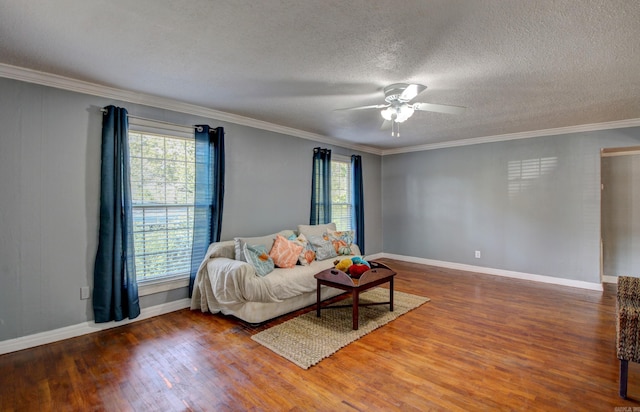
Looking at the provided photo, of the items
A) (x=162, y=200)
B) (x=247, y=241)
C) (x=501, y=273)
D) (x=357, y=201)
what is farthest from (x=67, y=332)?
(x=501, y=273)

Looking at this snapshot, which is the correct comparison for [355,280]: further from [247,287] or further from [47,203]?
[47,203]

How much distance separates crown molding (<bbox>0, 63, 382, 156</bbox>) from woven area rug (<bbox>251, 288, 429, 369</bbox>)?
271 cm

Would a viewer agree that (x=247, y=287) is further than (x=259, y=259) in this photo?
No

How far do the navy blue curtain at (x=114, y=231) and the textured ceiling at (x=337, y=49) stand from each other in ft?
1.56

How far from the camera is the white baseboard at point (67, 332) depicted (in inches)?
104

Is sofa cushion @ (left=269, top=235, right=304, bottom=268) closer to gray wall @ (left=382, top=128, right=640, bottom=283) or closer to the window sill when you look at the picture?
the window sill

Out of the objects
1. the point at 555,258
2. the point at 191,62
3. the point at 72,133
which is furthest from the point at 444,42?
the point at 555,258

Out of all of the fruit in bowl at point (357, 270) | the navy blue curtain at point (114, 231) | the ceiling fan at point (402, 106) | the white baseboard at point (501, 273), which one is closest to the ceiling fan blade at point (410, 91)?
the ceiling fan at point (402, 106)

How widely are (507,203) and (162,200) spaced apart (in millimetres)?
5405

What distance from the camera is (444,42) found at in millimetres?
2180

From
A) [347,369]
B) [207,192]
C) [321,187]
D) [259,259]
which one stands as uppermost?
[321,187]

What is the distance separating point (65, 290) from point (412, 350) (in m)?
3.33

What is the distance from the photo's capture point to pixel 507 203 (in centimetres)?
526

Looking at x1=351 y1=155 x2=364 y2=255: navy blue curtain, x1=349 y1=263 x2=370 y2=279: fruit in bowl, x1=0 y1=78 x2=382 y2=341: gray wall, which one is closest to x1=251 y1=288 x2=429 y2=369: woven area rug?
x1=349 y1=263 x2=370 y2=279: fruit in bowl
